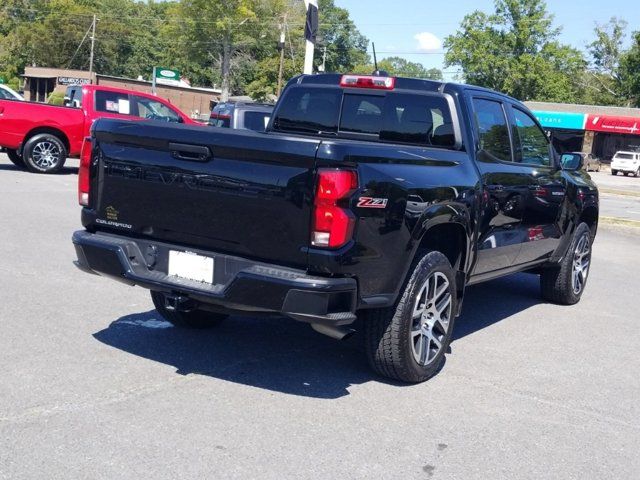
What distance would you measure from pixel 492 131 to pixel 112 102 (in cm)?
1212

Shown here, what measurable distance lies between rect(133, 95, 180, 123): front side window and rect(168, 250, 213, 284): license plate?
1255 centimetres

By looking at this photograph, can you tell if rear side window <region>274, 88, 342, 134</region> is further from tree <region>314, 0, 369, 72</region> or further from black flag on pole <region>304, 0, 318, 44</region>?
tree <region>314, 0, 369, 72</region>

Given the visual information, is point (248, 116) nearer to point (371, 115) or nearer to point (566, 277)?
point (566, 277)

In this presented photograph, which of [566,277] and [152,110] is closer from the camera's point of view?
[566,277]

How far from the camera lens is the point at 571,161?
750 cm

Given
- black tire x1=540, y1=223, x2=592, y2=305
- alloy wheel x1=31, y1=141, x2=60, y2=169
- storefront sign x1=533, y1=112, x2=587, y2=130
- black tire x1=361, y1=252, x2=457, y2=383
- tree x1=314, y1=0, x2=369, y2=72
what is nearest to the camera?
black tire x1=361, y1=252, x2=457, y2=383

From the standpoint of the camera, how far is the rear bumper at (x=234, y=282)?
4.18 m

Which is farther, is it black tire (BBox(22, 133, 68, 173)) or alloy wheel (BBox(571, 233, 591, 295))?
black tire (BBox(22, 133, 68, 173))

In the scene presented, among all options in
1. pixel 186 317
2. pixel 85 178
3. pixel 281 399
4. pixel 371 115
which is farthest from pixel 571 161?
pixel 85 178

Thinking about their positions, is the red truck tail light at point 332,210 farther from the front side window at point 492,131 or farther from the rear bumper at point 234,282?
the front side window at point 492,131

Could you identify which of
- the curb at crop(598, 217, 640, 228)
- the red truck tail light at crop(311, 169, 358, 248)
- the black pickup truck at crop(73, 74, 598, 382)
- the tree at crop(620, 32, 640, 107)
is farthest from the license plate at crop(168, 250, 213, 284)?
the tree at crop(620, 32, 640, 107)

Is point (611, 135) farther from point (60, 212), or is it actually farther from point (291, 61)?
point (60, 212)

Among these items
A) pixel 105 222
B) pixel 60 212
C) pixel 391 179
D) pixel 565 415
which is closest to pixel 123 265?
pixel 105 222

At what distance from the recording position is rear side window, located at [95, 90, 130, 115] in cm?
1648
